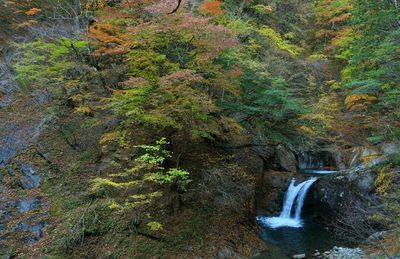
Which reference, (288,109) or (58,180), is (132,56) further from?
(288,109)

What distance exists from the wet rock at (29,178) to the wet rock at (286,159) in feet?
38.6

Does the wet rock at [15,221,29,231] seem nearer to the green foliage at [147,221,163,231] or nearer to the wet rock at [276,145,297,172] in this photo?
the green foliage at [147,221,163,231]

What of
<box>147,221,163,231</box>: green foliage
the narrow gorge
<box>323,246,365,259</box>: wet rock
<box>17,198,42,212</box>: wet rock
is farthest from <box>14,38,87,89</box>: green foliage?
<box>323,246,365,259</box>: wet rock

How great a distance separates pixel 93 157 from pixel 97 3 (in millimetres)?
6754

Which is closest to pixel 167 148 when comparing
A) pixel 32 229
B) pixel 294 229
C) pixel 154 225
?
pixel 154 225

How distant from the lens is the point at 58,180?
426 inches

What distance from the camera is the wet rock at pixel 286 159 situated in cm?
1787

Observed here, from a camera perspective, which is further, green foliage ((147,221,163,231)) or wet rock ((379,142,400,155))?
wet rock ((379,142,400,155))

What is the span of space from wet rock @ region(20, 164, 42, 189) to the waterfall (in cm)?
871

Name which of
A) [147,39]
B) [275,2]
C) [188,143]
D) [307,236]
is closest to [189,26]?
[147,39]

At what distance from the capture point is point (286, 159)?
59.8ft

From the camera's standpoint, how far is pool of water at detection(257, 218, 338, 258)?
11.3m

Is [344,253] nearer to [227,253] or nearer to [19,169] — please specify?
[227,253]

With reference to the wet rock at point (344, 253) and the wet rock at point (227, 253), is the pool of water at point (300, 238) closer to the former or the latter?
the wet rock at point (344, 253)
